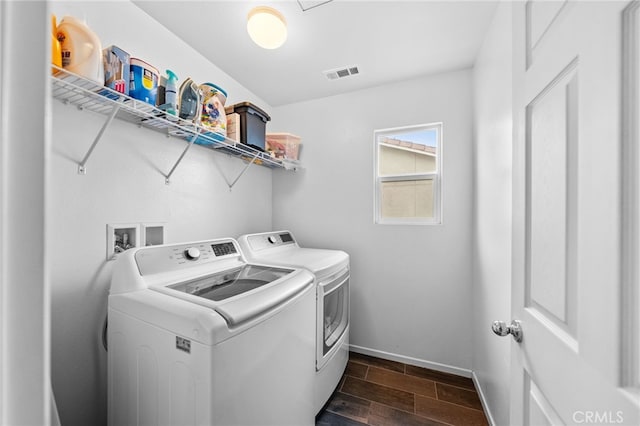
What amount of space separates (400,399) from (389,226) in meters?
1.31

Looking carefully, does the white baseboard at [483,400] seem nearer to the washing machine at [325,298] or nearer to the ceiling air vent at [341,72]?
the washing machine at [325,298]

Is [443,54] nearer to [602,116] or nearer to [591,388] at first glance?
[602,116]

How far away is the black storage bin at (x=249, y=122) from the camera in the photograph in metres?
1.79

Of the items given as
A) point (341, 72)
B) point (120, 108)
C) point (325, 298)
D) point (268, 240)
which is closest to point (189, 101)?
point (120, 108)

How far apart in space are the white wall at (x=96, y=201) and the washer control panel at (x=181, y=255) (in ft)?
0.83

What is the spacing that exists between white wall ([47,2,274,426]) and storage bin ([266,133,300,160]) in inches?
31.4

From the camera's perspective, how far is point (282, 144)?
7.69 ft

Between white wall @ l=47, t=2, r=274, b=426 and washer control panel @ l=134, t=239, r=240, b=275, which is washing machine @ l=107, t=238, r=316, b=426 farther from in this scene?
white wall @ l=47, t=2, r=274, b=426

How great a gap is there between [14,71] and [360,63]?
6.80 feet

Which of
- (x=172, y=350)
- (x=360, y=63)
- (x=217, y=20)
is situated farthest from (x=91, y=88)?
(x=360, y=63)

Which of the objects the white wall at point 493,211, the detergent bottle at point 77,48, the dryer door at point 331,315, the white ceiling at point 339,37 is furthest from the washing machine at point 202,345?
the white ceiling at point 339,37

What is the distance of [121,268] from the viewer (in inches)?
44.4

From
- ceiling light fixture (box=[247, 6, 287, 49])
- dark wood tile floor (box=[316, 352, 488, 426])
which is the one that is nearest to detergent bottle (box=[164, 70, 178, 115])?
ceiling light fixture (box=[247, 6, 287, 49])

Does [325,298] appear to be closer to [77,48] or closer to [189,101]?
[189,101]
